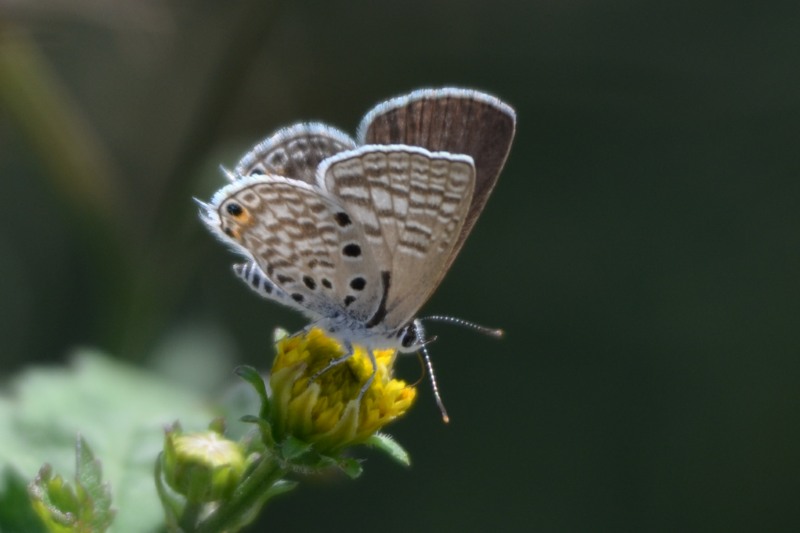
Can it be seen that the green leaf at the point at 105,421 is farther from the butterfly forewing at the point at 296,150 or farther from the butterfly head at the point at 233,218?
the butterfly forewing at the point at 296,150

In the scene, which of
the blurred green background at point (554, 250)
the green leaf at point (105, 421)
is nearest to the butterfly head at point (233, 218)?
the green leaf at point (105, 421)

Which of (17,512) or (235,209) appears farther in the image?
(235,209)

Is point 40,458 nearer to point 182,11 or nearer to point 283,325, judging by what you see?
point 283,325

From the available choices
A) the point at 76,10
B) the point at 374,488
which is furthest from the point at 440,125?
the point at 374,488

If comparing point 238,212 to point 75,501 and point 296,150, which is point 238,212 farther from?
point 75,501

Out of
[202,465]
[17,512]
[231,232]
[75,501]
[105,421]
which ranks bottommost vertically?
[105,421]

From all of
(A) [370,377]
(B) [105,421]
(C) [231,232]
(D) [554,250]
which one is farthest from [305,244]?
(D) [554,250]
